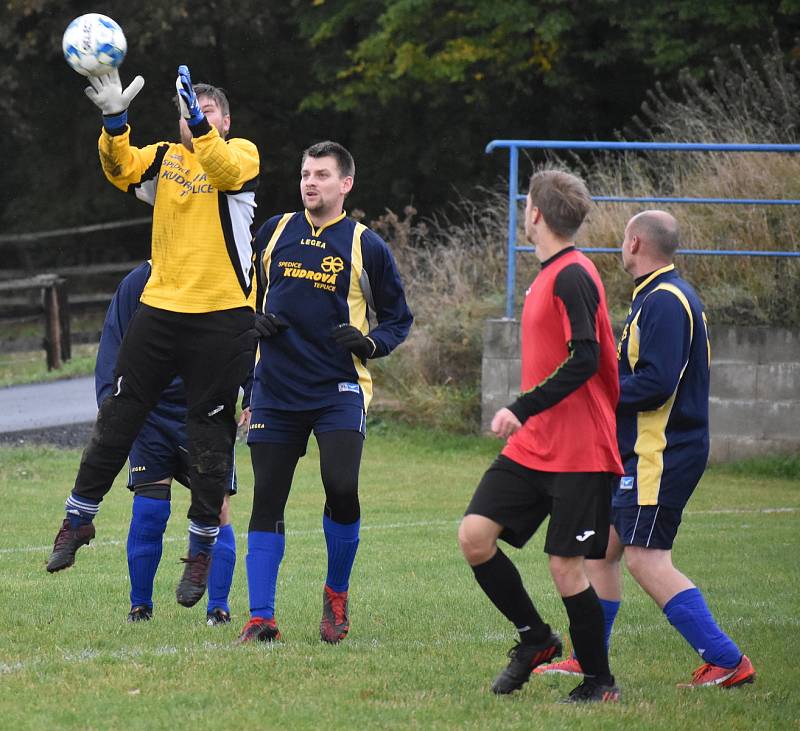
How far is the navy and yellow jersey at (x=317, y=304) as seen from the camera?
20.3 feet

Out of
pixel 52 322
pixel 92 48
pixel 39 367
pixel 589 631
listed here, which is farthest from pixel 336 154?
pixel 39 367

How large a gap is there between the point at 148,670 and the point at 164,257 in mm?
1820

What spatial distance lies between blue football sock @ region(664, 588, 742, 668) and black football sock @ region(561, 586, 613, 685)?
47 centimetres

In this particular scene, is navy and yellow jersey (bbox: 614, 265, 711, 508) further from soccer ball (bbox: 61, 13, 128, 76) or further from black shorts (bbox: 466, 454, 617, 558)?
soccer ball (bbox: 61, 13, 128, 76)

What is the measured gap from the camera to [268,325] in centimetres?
611

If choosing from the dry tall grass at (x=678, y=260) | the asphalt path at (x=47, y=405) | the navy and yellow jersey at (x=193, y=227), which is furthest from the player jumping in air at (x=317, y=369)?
the asphalt path at (x=47, y=405)

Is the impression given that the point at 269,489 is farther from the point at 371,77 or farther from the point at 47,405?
the point at 371,77

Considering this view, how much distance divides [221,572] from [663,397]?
2.53 meters

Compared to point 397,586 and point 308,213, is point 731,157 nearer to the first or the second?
point 397,586

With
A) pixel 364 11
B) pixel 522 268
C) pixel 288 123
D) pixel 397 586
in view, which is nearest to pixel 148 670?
pixel 397 586

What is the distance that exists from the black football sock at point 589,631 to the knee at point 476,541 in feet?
1.10

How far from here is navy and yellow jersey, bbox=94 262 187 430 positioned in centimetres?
660

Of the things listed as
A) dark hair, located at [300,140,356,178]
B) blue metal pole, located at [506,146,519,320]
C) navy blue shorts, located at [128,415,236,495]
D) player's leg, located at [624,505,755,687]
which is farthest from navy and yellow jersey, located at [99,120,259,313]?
blue metal pole, located at [506,146,519,320]

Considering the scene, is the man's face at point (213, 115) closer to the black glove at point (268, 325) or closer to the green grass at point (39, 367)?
the black glove at point (268, 325)
